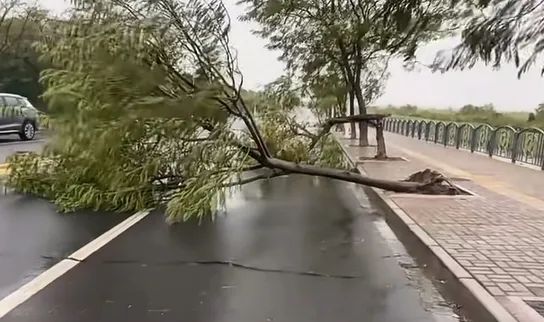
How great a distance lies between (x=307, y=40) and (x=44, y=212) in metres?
12.2

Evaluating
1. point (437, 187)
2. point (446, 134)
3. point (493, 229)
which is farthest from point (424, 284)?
point (446, 134)

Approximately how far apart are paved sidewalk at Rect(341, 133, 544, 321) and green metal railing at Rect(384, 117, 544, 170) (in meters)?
1.00

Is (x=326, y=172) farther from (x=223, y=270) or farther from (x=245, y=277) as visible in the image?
(x=245, y=277)

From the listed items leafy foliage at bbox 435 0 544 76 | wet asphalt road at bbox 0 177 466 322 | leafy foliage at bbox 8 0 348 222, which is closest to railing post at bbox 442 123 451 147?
wet asphalt road at bbox 0 177 466 322

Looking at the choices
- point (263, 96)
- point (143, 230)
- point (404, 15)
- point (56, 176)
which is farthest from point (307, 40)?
point (404, 15)

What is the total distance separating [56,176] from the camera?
39.3 ft

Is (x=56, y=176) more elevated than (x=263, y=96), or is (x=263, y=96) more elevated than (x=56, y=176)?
(x=263, y=96)

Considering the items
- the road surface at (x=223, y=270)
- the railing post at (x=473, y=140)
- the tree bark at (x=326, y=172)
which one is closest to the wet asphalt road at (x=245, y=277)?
the road surface at (x=223, y=270)

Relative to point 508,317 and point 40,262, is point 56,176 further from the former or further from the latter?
point 508,317

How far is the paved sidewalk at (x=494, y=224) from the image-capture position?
21.1 feet

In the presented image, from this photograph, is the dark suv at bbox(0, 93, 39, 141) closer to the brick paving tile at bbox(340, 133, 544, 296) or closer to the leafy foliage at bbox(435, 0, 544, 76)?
the brick paving tile at bbox(340, 133, 544, 296)

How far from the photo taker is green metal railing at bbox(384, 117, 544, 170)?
1839 cm

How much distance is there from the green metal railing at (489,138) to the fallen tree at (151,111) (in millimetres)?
9333

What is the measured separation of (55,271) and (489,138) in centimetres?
1850
